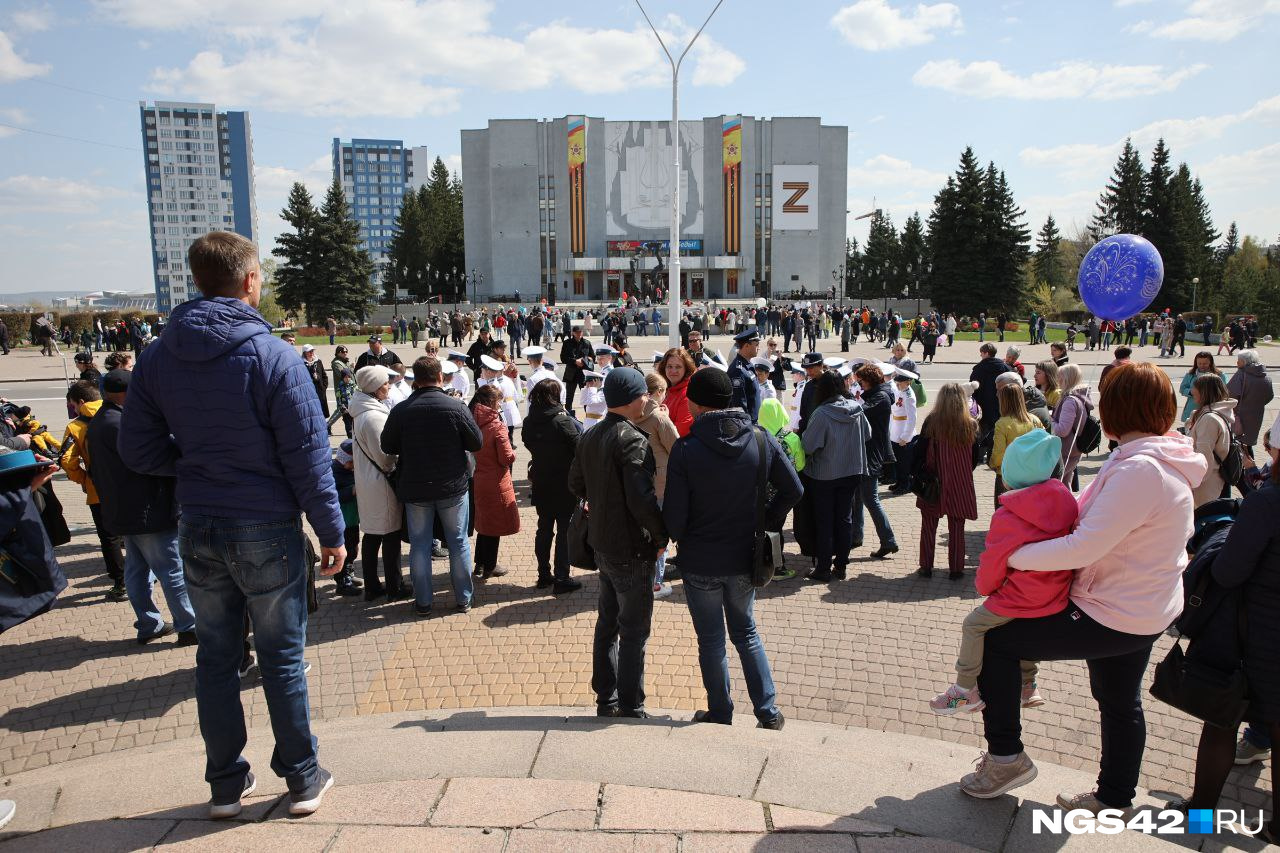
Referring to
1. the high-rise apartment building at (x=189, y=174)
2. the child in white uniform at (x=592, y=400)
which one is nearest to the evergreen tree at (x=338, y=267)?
the child in white uniform at (x=592, y=400)

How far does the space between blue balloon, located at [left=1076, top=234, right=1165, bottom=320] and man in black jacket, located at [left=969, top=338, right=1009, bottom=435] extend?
145 cm

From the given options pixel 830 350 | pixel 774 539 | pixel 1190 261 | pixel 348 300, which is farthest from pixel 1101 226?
pixel 774 539

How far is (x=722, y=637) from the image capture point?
4.03 meters

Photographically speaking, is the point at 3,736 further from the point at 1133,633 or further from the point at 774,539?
the point at 1133,633

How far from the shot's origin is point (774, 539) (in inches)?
158

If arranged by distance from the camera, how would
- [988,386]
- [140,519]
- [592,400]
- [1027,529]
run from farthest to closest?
[988,386] < [592,400] < [140,519] < [1027,529]

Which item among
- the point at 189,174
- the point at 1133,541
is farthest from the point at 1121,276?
the point at 189,174

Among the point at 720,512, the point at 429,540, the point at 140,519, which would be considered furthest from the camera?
the point at 429,540

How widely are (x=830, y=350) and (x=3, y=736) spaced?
34.1m

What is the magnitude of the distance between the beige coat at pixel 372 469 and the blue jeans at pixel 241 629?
3.03 m

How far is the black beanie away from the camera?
3928 millimetres

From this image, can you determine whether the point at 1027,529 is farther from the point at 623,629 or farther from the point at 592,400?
the point at 592,400

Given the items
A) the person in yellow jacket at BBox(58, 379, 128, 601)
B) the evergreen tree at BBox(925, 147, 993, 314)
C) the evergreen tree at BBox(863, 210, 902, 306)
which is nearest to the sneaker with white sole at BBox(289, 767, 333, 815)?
the person in yellow jacket at BBox(58, 379, 128, 601)

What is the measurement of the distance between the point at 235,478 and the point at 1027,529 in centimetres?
292
